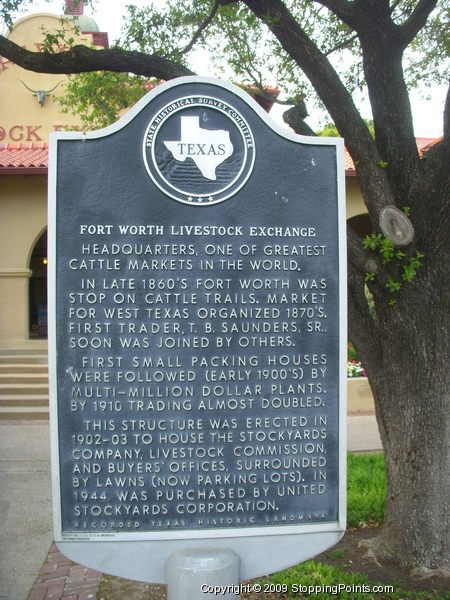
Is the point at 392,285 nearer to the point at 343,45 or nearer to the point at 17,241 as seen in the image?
the point at 343,45

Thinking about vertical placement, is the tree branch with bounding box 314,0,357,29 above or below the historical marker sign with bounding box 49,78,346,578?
above

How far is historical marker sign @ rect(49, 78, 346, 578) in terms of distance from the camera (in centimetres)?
296

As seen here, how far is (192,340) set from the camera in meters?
3.02

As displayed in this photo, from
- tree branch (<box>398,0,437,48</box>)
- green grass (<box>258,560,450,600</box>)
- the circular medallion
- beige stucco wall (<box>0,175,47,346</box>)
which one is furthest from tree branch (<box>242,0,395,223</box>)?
beige stucco wall (<box>0,175,47,346</box>)

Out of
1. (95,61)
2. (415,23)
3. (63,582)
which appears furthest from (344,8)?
(63,582)

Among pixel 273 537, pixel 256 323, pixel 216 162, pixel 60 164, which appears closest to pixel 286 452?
pixel 273 537

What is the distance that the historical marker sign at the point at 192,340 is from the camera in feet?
9.71

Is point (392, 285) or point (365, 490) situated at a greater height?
point (392, 285)

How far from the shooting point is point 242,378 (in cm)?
303

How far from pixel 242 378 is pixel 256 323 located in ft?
0.88

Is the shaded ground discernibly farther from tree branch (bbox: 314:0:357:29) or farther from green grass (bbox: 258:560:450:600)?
tree branch (bbox: 314:0:357:29)

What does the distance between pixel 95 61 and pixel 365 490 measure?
433cm

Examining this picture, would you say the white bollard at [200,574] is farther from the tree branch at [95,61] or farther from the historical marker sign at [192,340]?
the tree branch at [95,61]

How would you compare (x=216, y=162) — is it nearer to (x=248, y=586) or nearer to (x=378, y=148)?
(x=378, y=148)
